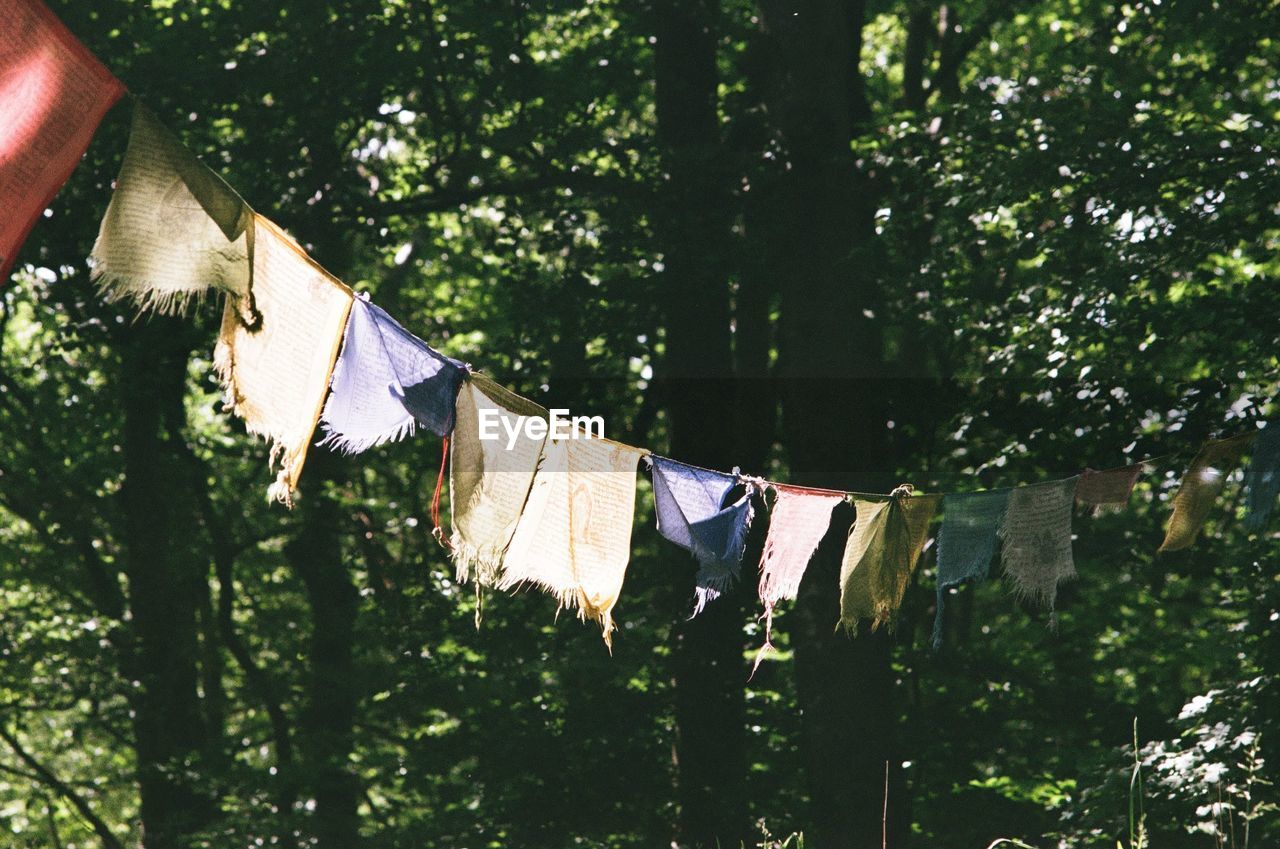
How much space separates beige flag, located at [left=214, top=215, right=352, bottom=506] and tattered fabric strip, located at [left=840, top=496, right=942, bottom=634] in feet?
7.88

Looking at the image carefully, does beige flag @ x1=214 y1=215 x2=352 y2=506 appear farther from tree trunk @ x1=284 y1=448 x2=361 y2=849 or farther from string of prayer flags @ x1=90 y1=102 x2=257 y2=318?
tree trunk @ x1=284 y1=448 x2=361 y2=849

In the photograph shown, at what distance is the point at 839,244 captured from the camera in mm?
8469

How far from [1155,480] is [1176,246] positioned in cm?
178

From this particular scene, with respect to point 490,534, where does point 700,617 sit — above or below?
below

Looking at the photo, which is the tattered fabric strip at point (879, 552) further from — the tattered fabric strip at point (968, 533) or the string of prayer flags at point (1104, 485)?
the string of prayer flags at point (1104, 485)

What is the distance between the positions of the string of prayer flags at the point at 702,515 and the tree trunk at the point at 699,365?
402cm

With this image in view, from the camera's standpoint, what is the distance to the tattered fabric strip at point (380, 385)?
3.58 metres

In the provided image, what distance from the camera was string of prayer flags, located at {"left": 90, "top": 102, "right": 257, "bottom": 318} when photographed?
3.18 metres

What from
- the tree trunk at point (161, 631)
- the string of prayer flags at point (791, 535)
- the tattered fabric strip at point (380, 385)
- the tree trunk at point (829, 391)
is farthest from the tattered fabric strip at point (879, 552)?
the tree trunk at point (161, 631)

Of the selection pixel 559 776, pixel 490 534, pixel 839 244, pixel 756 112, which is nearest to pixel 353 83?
pixel 756 112

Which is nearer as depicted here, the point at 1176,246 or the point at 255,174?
the point at 1176,246

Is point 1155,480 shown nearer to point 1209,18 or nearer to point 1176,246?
point 1176,246

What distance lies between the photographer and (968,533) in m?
5.21

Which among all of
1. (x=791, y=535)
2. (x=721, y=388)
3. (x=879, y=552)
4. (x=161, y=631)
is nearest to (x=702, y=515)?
(x=791, y=535)
